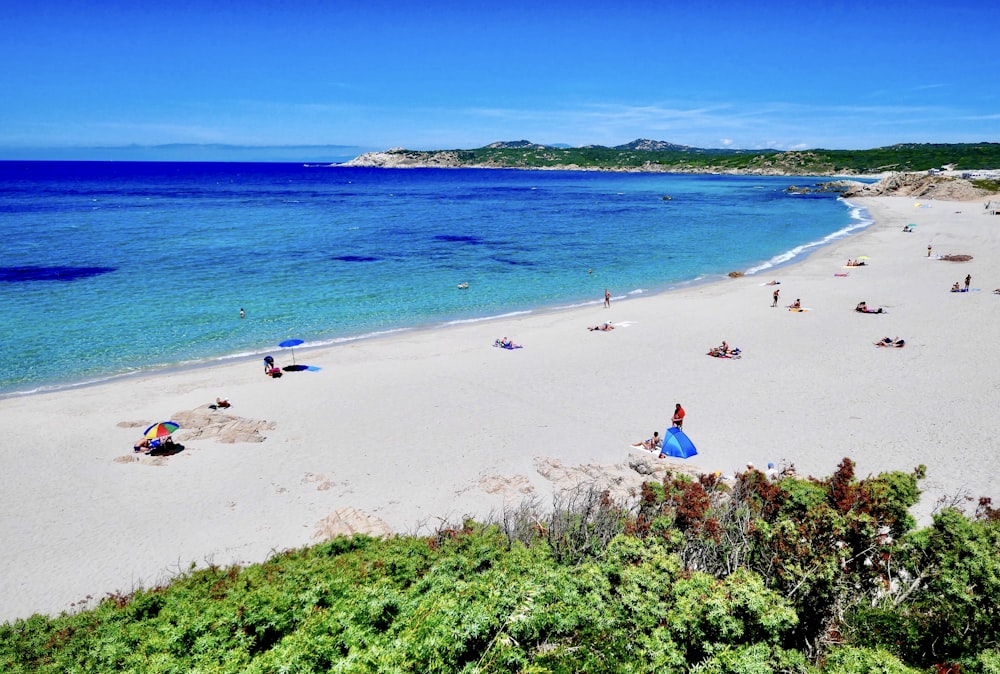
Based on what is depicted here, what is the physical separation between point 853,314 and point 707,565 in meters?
26.4

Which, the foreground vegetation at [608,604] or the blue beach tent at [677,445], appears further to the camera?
the blue beach tent at [677,445]

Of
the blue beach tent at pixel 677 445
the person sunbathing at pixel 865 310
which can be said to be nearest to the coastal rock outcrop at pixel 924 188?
the person sunbathing at pixel 865 310

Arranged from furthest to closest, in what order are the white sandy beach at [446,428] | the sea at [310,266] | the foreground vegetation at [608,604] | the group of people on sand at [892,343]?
1. the sea at [310,266]
2. the group of people on sand at [892,343]
3. the white sandy beach at [446,428]
4. the foreground vegetation at [608,604]

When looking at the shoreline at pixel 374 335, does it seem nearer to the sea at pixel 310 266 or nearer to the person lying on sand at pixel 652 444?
the sea at pixel 310 266

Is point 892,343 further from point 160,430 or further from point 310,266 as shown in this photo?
point 310,266

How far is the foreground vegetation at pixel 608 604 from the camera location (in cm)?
759

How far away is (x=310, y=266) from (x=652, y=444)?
35.0 m

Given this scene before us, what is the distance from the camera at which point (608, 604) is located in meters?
8.54

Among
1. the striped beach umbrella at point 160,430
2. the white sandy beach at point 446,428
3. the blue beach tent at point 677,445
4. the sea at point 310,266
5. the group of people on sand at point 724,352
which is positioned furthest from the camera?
the sea at point 310,266

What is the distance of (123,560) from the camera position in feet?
42.6

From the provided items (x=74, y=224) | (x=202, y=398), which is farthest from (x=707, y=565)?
(x=74, y=224)

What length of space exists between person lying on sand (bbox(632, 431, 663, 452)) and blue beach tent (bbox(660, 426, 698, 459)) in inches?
20.9

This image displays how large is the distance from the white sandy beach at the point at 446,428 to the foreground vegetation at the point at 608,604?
11.0 feet

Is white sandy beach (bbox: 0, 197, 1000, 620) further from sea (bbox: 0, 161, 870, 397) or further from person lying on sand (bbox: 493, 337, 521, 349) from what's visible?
sea (bbox: 0, 161, 870, 397)
